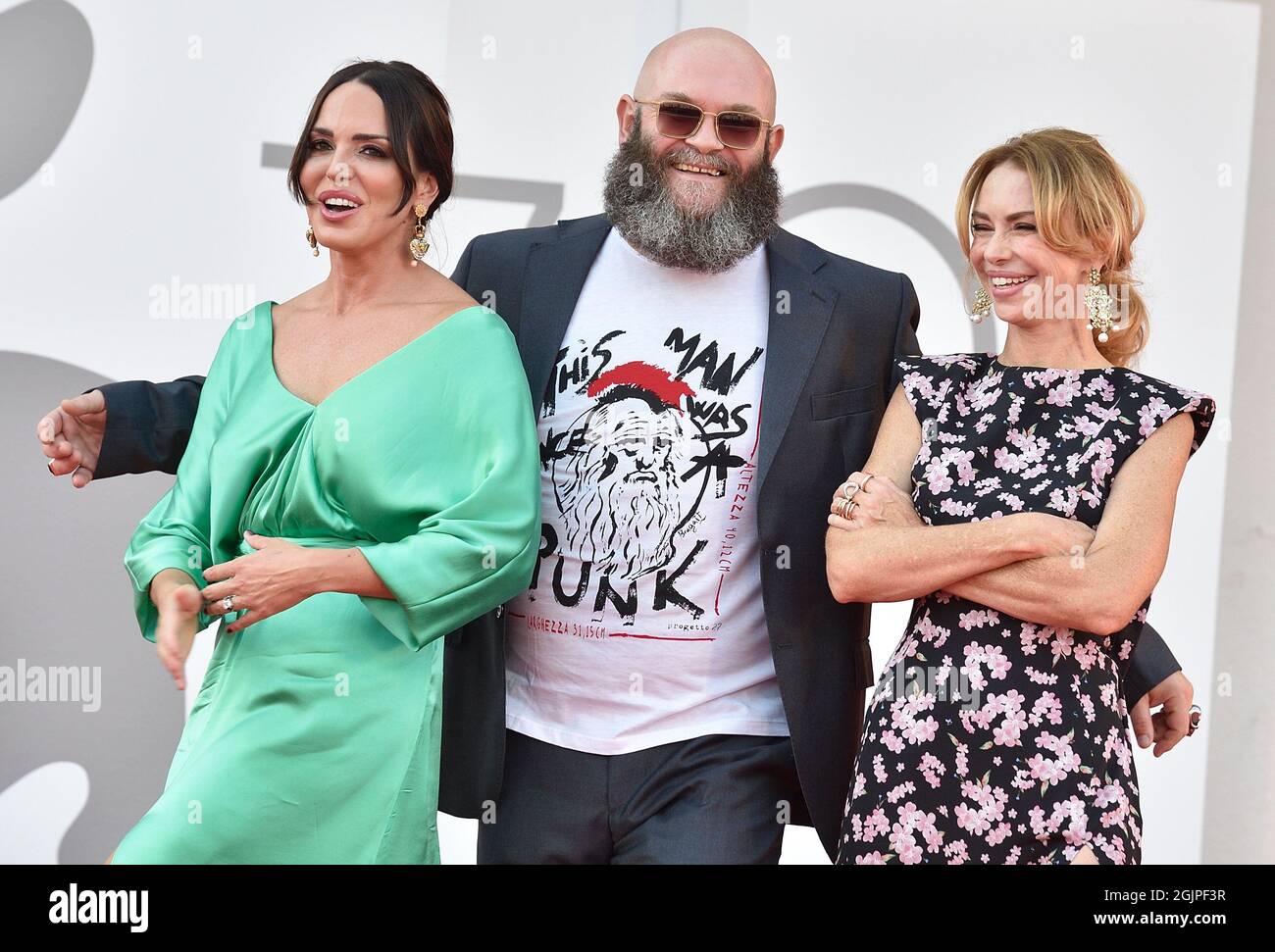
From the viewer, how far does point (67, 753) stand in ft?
13.6

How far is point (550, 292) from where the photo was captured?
321cm

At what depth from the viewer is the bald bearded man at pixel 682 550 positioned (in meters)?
3.00

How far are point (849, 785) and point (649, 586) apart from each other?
0.61 meters

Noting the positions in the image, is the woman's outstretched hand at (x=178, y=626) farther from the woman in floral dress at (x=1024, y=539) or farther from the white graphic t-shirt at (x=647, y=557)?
the woman in floral dress at (x=1024, y=539)

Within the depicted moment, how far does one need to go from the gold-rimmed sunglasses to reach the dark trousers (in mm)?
1302

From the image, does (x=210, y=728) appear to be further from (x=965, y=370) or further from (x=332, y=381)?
(x=965, y=370)

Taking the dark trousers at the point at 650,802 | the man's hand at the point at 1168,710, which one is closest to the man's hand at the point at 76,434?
the dark trousers at the point at 650,802

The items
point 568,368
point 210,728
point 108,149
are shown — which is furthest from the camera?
point 108,149

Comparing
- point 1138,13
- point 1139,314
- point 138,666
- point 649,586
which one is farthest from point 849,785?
point 1138,13

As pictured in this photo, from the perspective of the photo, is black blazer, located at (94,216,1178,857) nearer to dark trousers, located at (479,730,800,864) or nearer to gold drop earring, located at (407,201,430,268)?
dark trousers, located at (479,730,800,864)

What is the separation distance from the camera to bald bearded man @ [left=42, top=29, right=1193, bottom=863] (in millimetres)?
2996

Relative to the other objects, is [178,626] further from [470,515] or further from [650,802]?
[650,802]

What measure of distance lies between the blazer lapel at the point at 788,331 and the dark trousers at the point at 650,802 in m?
0.59

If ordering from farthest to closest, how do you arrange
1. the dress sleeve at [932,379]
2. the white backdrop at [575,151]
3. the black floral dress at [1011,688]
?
the white backdrop at [575,151] < the dress sleeve at [932,379] < the black floral dress at [1011,688]
